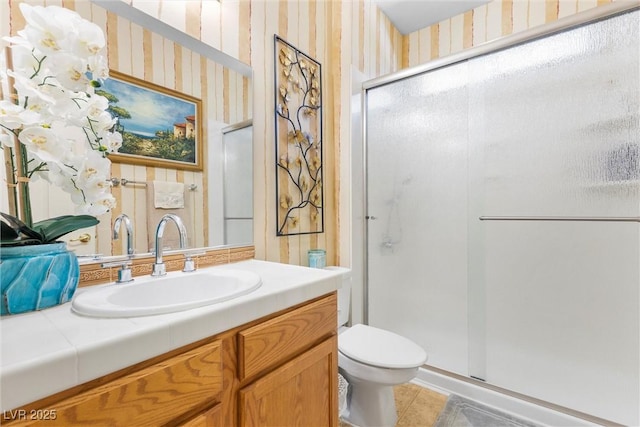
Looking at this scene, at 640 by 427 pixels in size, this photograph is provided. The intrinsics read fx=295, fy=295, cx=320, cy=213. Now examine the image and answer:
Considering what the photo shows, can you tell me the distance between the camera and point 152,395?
22.0 inches

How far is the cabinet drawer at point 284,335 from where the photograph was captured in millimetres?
728

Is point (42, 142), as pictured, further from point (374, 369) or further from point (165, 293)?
point (374, 369)

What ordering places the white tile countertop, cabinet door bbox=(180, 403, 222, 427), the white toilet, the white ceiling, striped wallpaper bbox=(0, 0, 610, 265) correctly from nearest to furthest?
the white tile countertop, cabinet door bbox=(180, 403, 222, 427), striped wallpaper bbox=(0, 0, 610, 265), the white toilet, the white ceiling

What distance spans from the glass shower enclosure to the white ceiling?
0.72 meters

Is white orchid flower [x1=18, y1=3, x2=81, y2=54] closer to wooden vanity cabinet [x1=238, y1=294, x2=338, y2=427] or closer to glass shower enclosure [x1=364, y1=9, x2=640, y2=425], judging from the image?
wooden vanity cabinet [x1=238, y1=294, x2=338, y2=427]

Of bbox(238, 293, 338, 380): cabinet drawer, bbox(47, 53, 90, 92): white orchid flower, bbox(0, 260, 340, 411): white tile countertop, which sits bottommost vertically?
bbox(238, 293, 338, 380): cabinet drawer

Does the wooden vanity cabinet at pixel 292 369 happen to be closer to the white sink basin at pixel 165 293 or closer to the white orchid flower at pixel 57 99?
the white sink basin at pixel 165 293

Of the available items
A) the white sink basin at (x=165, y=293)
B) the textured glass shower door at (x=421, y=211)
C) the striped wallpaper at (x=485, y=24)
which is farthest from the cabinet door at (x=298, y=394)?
the striped wallpaper at (x=485, y=24)

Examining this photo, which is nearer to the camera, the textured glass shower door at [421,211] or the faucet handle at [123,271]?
the faucet handle at [123,271]

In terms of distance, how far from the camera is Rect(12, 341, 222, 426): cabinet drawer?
0.47m

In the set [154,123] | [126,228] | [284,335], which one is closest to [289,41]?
[154,123]

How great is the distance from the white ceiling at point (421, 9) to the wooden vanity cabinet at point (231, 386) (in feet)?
7.37

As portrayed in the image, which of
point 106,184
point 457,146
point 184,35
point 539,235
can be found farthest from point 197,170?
point 539,235

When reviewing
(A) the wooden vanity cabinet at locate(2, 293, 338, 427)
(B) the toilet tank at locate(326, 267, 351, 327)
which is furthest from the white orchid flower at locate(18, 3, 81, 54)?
(B) the toilet tank at locate(326, 267, 351, 327)
